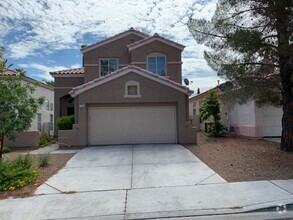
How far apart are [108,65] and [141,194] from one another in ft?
50.4

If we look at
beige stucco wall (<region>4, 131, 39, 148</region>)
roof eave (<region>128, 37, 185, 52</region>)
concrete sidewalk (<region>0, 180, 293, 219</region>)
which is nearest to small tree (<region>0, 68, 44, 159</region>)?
concrete sidewalk (<region>0, 180, 293, 219</region>)

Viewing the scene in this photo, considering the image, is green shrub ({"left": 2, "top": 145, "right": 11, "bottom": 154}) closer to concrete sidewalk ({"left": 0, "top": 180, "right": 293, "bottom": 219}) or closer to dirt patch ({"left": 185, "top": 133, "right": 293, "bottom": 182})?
concrete sidewalk ({"left": 0, "top": 180, "right": 293, "bottom": 219})

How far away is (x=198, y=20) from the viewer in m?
11.9

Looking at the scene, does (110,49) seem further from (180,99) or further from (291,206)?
(291,206)

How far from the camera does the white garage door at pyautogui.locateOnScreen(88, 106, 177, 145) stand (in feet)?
53.9

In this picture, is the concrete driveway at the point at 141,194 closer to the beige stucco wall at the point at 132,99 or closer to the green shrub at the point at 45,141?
the beige stucco wall at the point at 132,99

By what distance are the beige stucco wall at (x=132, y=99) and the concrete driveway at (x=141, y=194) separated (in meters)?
5.88

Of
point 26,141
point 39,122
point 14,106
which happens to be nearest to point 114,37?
point 39,122

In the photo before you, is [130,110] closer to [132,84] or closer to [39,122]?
[132,84]

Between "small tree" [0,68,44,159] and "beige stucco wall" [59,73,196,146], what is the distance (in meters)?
6.31

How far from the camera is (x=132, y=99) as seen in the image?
53.5ft

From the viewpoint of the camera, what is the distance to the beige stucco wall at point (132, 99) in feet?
53.1

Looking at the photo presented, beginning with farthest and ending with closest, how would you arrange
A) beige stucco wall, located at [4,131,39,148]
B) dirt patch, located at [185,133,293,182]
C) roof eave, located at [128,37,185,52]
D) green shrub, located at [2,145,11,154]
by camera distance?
roof eave, located at [128,37,185,52]
beige stucco wall, located at [4,131,39,148]
green shrub, located at [2,145,11,154]
dirt patch, located at [185,133,293,182]

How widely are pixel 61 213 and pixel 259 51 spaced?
9.21m
